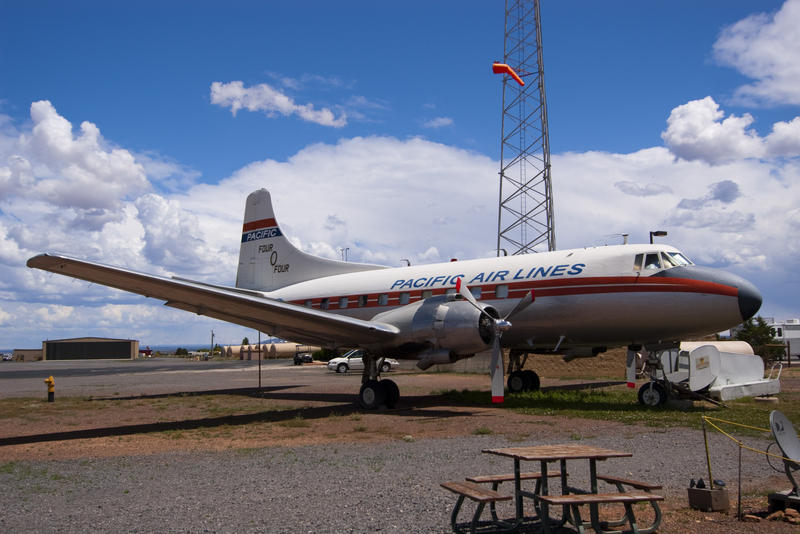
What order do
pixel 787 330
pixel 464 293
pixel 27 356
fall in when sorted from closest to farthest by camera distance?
pixel 464 293
pixel 787 330
pixel 27 356

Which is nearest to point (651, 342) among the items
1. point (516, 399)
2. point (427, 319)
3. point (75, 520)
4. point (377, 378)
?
point (516, 399)

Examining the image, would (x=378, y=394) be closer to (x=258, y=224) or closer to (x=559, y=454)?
(x=258, y=224)

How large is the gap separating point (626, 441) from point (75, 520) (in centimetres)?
792

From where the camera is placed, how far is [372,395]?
1579cm

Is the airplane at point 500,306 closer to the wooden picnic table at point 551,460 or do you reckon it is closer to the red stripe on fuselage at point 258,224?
the red stripe on fuselage at point 258,224

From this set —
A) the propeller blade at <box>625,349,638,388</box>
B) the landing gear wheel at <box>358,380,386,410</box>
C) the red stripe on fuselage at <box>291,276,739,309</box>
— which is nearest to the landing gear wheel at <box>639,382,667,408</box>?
the propeller blade at <box>625,349,638,388</box>

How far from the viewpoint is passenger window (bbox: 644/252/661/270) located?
14547mm

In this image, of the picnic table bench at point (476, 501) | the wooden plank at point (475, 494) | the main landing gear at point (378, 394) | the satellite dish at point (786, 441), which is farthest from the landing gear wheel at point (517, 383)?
the wooden plank at point (475, 494)

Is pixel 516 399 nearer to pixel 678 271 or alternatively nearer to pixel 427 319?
pixel 427 319

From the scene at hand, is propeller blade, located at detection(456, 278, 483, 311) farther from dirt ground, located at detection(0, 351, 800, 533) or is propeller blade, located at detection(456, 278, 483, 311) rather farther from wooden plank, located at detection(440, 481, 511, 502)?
wooden plank, located at detection(440, 481, 511, 502)

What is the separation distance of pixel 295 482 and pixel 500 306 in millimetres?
9235

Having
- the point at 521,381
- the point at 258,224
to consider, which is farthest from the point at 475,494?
the point at 258,224

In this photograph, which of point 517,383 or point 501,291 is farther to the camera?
point 517,383

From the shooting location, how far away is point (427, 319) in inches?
578
